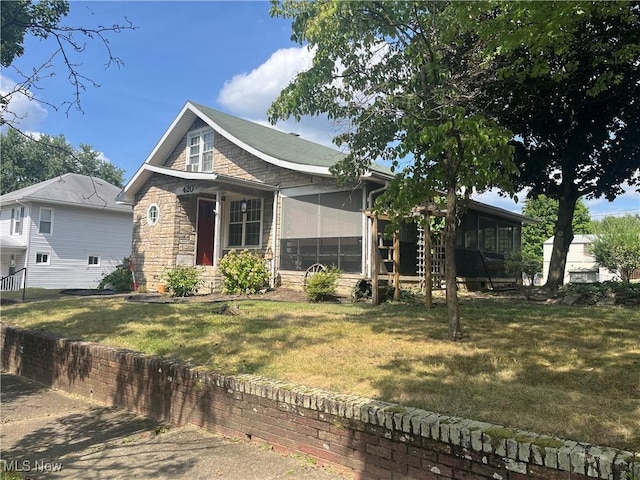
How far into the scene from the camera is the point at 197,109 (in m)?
16.8

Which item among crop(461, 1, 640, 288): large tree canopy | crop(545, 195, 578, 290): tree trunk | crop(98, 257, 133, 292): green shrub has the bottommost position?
crop(98, 257, 133, 292): green shrub

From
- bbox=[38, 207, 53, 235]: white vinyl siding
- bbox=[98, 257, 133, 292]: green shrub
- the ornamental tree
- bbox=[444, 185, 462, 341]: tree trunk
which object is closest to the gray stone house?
bbox=[98, 257, 133, 292]: green shrub

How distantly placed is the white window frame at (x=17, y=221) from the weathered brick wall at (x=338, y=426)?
889 inches

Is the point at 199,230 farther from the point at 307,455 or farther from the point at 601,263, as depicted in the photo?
the point at 601,263

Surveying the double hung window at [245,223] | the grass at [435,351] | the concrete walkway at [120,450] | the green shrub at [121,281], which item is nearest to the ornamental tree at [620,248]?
the double hung window at [245,223]

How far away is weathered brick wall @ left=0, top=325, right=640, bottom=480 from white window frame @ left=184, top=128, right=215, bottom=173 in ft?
37.4

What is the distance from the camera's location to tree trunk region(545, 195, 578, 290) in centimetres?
1354

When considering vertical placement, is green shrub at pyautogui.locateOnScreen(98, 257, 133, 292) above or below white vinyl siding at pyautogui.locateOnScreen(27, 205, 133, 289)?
below

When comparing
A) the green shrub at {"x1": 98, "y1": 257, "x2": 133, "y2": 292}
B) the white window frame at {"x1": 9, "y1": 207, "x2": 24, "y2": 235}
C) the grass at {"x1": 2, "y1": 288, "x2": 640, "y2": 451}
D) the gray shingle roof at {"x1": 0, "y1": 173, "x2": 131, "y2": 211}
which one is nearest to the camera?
the grass at {"x1": 2, "y1": 288, "x2": 640, "y2": 451}

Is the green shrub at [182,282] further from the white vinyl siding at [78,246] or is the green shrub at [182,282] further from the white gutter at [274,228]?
the white vinyl siding at [78,246]

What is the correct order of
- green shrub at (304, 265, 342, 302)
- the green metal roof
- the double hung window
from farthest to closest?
the double hung window, the green metal roof, green shrub at (304, 265, 342, 302)

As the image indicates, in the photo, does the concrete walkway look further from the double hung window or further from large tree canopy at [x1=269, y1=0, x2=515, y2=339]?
the double hung window

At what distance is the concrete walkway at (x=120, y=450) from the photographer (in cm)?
409

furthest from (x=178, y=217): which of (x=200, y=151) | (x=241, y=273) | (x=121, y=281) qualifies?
(x=241, y=273)
